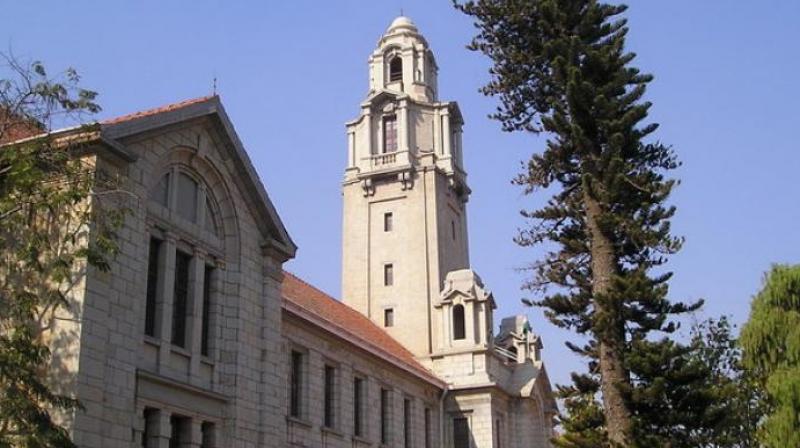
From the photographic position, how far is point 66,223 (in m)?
17.1

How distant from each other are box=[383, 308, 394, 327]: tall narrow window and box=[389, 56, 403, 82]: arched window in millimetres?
12572

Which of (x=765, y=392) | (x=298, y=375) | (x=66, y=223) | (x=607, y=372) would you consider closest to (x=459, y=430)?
(x=298, y=375)

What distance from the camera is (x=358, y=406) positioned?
110 ft

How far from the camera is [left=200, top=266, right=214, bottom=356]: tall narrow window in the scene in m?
21.0

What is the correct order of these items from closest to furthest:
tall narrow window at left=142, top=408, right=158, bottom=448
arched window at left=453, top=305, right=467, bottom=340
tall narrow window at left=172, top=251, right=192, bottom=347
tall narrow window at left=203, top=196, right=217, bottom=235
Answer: tall narrow window at left=142, top=408, right=158, bottom=448, tall narrow window at left=172, top=251, right=192, bottom=347, tall narrow window at left=203, top=196, right=217, bottom=235, arched window at left=453, top=305, right=467, bottom=340

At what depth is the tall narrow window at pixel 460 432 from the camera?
40.5 metres

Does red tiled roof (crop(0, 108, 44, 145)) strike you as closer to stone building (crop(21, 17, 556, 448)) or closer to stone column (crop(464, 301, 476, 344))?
stone building (crop(21, 17, 556, 448))

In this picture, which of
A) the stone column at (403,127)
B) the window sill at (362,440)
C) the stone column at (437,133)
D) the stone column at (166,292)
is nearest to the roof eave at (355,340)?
the window sill at (362,440)

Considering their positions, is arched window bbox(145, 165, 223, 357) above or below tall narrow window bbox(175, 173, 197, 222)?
below

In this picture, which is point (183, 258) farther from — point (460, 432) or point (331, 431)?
point (460, 432)

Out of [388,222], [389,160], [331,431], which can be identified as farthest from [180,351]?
[389,160]

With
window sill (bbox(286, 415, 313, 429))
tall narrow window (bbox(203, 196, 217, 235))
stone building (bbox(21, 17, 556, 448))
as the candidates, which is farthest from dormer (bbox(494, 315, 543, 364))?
tall narrow window (bbox(203, 196, 217, 235))

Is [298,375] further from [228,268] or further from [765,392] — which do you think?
[765,392]

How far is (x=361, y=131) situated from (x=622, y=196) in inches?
1083
